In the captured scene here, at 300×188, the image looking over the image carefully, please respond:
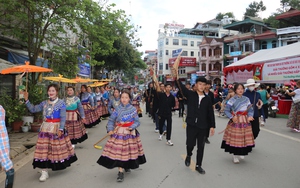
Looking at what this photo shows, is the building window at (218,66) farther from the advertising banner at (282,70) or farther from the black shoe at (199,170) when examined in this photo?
the black shoe at (199,170)

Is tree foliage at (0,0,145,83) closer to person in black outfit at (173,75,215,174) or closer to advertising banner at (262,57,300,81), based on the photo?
person in black outfit at (173,75,215,174)

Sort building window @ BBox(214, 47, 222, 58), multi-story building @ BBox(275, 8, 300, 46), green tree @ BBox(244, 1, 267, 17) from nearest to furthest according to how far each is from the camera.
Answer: multi-story building @ BBox(275, 8, 300, 46)
building window @ BBox(214, 47, 222, 58)
green tree @ BBox(244, 1, 267, 17)

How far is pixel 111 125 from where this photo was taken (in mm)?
4535

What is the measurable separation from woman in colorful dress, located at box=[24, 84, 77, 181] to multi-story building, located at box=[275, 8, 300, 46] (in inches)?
1342

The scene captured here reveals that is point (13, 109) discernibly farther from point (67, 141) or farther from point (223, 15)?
point (223, 15)

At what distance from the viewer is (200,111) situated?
190 inches

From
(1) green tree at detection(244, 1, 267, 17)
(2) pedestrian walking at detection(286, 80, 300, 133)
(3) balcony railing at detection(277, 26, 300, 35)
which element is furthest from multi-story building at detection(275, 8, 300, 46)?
(2) pedestrian walking at detection(286, 80, 300, 133)

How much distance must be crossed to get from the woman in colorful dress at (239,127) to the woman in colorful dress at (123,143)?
2111 millimetres

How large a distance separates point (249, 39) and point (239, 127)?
3601 centimetres

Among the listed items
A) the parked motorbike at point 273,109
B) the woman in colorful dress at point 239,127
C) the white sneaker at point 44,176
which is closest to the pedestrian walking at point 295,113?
the parked motorbike at point 273,109

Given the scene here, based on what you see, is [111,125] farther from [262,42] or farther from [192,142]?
[262,42]

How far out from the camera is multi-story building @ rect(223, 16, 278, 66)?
3619cm

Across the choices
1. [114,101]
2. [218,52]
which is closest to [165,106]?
[114,101]

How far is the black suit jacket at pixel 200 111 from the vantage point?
4.84 metres
